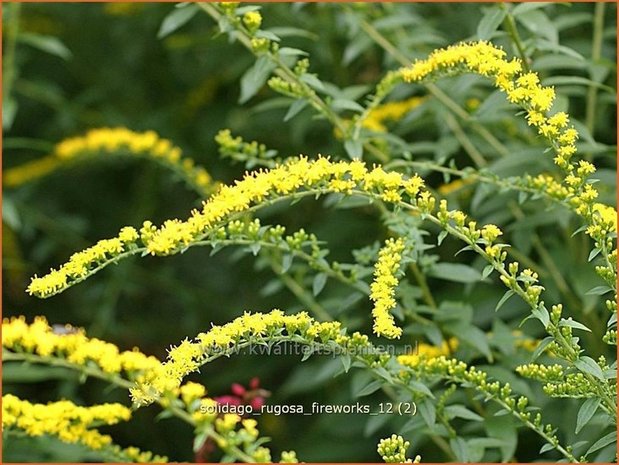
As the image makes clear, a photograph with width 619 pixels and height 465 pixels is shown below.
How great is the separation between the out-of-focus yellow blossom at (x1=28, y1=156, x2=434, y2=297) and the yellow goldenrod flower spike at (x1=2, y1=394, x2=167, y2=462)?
34 cm

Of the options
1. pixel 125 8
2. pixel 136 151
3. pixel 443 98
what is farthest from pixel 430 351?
pixel 125 8

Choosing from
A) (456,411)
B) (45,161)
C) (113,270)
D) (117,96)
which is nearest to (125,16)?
(117,96)

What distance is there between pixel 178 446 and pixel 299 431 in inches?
21.6

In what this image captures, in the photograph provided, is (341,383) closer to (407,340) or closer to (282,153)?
(407,340)

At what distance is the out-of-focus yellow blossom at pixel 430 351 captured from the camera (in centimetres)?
234

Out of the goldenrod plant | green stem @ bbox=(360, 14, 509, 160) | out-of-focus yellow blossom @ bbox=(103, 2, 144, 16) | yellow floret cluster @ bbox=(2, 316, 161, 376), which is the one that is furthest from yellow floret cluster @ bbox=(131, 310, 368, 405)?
out-of-focus yellow blossom @ bbox=(103, 2, 144, 16)

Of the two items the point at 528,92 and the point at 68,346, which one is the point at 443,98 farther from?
the point at 68,346

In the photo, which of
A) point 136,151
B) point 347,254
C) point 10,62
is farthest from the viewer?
point 347,254

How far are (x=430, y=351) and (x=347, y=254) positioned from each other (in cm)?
131

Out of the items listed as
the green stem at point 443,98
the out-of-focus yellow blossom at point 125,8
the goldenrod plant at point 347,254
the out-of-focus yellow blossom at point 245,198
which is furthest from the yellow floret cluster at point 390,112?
the out-of-focus yellow blossom at point 125,8

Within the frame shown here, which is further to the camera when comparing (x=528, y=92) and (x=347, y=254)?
(x=347, y=254)

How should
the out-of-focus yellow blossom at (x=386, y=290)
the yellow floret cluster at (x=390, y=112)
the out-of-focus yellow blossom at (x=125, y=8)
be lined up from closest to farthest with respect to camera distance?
the out-of-focus yellow blossom at (x=386, y=290) → the yellow floret cluster at (x=390, y=112) → the out-of-focus yellow blossom at (x=125, y=8)

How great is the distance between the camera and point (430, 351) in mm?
2637

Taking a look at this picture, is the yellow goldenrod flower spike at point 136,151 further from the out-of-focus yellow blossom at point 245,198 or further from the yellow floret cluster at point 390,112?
the out-of-focus yellow blossom at point 245,198
